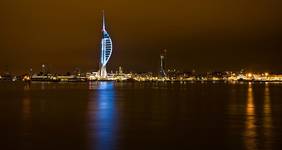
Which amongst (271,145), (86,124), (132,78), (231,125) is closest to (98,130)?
(86,124)

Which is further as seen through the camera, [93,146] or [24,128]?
[24,128]

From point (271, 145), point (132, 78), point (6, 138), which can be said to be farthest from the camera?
point (132, 78)

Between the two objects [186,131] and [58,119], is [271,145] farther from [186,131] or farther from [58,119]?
[58,119]

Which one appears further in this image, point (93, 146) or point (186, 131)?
point (186, 131)

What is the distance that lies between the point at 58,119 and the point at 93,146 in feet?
25.3

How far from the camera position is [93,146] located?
13609 mm

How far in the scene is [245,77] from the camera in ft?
630

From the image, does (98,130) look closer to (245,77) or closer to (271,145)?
(271,145)

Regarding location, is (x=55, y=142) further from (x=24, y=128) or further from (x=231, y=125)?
(x=231, y=125)

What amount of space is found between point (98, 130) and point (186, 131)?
10.8 feet

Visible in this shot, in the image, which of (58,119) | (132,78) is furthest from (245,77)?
(58,119)

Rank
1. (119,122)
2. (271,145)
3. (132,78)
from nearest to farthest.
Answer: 1. (271,145)
2. (119,122)
3. (132,78)

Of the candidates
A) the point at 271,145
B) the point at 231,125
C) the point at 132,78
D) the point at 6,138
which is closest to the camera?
the point at 271,145

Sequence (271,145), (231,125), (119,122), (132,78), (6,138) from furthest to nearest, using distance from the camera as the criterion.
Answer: (132,78) → (119,122) → (231,125) → (6,138) → (271,145)
